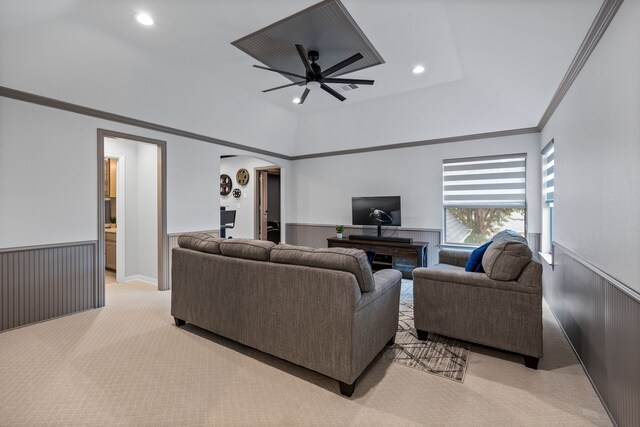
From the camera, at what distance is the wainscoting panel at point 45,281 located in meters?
2.89

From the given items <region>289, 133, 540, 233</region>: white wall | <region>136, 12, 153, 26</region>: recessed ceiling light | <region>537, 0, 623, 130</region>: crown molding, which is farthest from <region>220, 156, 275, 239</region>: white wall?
<region>537, 0, 623, 130</region>: crown molding

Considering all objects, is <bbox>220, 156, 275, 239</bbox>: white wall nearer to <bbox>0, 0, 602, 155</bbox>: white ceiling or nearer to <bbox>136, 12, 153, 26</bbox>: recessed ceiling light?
<bbox>0, 0, 602, 155</bbox>: white ceiling

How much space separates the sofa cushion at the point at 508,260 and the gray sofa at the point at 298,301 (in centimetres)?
76

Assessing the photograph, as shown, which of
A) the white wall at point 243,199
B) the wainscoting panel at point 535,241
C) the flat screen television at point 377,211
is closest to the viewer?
the wainscoting panel at point 535,241

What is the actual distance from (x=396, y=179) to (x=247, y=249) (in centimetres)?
376

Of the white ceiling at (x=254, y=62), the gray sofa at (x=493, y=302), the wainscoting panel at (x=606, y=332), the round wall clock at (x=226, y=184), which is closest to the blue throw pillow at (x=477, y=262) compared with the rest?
the gray sofa at (x=493, y=302)

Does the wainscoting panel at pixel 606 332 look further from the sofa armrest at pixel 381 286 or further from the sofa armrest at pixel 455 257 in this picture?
the sofa armrest at pixel 381 286

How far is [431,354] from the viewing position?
2.44m

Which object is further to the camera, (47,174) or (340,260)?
(47,174)

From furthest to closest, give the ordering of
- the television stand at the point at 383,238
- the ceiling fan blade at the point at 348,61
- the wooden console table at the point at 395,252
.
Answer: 1. the television stand at the point at 383,238
2. the wooden console table at the point at 395,252
3. the ceiling fan blade at the point at 348,61

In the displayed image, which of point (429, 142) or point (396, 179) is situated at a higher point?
point (429, 142)

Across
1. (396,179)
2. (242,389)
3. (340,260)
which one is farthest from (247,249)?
(396,179)

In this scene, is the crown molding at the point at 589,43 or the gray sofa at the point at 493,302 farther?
the gray sofa at the point at 493,302

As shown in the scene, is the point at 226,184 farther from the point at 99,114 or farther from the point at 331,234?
the point at 99,114
